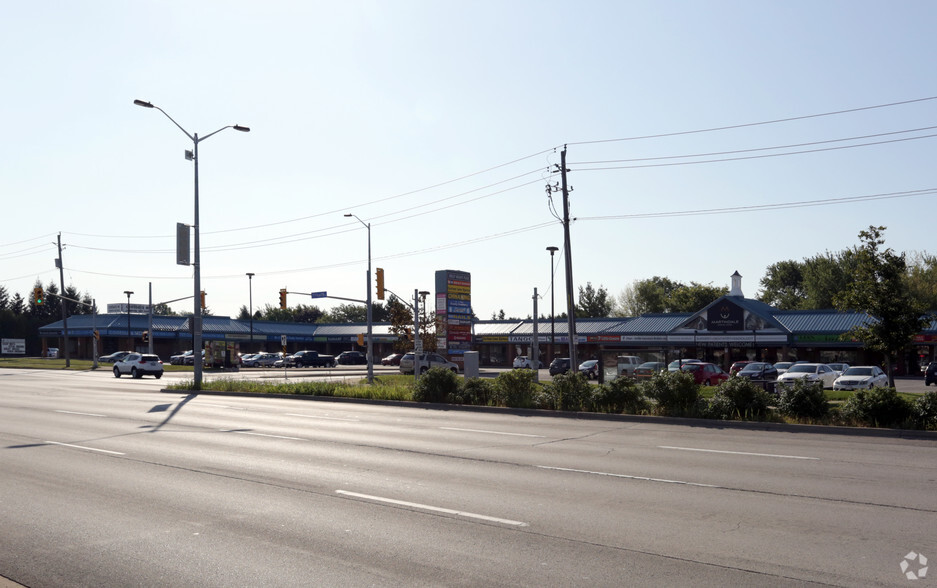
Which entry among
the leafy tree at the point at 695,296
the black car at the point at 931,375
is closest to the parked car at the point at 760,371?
the black car at the point at 931,375

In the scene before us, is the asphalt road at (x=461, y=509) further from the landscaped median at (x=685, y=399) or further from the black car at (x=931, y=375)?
the black car at (x=931, y=375)

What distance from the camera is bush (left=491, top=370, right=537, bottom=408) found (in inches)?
963

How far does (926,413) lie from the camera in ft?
56.7

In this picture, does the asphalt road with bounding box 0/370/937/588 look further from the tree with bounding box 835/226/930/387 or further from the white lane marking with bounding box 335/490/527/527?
the tree with bounding box 835/226/930/387

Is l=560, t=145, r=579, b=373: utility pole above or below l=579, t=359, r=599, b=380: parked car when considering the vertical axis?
above

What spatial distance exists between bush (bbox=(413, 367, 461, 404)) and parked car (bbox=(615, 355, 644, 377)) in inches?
270

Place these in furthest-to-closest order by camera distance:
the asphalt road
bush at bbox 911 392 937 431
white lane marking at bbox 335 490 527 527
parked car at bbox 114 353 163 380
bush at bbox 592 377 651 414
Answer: parked car at bbox 114 353 163 380 < bush at bbox 592 377 651 414 < bush at bbox 911 392 937 431 < white lane marking at bbox 335 490 527 527 < the asphalt road

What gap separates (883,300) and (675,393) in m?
13.2

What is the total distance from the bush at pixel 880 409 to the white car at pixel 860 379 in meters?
18.2

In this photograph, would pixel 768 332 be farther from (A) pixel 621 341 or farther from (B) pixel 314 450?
(B) pixel 314 450

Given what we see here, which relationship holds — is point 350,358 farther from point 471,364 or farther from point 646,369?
point 646,369

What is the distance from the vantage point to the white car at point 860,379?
1383 inches

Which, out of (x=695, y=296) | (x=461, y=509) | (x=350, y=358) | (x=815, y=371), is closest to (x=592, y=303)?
(x=695, y=296)

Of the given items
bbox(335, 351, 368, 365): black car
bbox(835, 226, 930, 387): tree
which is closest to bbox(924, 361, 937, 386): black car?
bbox(835, 226, 930, 387): tree
